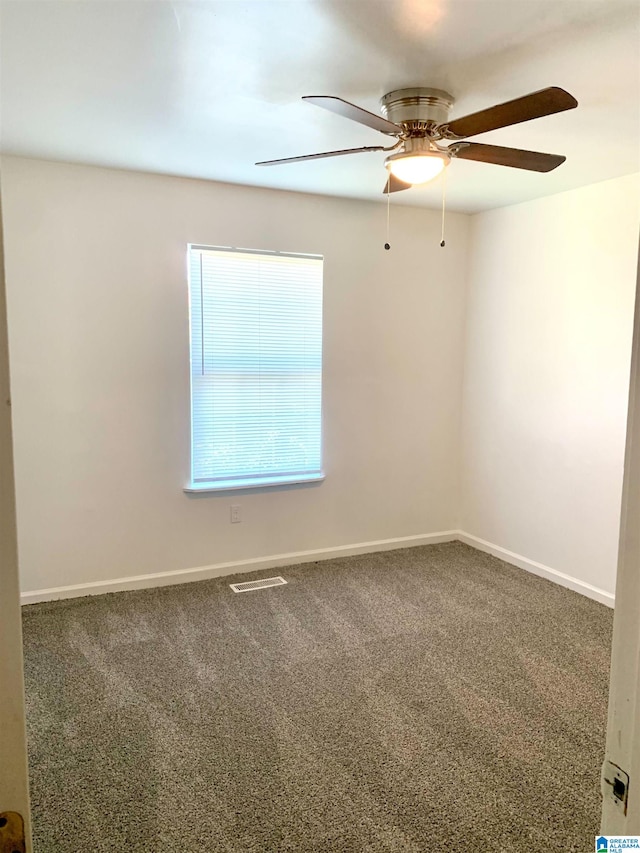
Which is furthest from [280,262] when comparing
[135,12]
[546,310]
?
[135,12]

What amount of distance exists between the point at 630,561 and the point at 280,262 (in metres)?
3.33

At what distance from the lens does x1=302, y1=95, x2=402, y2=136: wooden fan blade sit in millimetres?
1700

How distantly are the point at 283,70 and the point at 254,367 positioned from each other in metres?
1.95

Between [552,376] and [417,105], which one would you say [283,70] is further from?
[552,376]

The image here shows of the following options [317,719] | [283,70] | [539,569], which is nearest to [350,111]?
[283,70]

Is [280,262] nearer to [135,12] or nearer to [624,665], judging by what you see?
[135,12]

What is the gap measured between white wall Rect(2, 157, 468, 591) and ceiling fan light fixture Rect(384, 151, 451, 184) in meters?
1.58

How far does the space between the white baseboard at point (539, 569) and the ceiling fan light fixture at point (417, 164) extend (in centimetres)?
244

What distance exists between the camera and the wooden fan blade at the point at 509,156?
84.8 inches

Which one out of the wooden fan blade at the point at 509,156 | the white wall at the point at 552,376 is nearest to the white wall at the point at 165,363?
the white wall at the point at 552,376

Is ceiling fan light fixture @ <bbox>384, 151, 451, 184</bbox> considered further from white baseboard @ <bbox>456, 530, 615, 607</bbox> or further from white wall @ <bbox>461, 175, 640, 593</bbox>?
white baseboard @ <bbox>456, 530, 615, 607</bbox>

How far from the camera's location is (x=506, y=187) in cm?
343

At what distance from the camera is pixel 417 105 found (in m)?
2.13

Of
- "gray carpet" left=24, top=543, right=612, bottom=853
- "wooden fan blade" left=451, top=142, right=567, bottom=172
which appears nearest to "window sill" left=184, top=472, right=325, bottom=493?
"gray carpet" left=24, top=543, right=612, bottom=853
